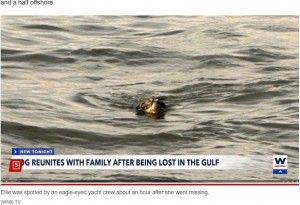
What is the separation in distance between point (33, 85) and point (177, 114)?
245 cm

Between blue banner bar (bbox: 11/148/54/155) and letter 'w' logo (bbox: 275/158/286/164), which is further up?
letter 'w' logo (bbox: 275/158/286/164)

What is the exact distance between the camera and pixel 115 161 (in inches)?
339

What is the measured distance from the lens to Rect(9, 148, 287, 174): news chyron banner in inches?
337

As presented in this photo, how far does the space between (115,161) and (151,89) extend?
11.8 feet

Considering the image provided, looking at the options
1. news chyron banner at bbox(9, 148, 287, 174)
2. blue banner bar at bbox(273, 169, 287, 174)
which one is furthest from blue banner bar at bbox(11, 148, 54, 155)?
blue banner bar at bbox(273, 169, 287, 174)

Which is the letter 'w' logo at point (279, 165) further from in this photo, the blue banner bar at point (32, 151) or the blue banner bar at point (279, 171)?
the blue banner bar at point (32, 151)

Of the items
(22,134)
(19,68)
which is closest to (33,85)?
(19,68)

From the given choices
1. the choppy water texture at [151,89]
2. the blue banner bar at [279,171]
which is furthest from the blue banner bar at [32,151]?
the blue banner bar at [279,171]

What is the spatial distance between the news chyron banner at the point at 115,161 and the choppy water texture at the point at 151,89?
87mm

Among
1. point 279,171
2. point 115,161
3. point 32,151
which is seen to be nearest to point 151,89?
point 115,161

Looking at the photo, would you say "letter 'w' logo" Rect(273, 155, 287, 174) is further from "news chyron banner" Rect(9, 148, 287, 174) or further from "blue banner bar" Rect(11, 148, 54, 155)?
"blue banner bar" Rect(11, 148, 54, 155)

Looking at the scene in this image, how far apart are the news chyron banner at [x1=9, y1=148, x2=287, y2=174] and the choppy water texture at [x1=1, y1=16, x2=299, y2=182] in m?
0.09
